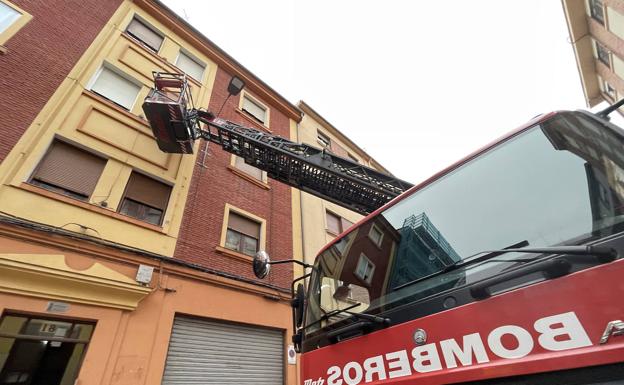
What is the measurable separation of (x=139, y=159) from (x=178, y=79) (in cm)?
254

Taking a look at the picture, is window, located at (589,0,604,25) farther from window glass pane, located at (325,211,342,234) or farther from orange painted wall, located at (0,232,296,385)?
orange painted wall, located at (0,232,296,385)

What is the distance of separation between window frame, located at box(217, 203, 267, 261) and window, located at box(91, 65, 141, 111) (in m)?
3.74

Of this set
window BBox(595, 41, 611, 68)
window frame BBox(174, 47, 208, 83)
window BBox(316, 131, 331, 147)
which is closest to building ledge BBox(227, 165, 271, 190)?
window frame BBox(174, 47, 208, 83)

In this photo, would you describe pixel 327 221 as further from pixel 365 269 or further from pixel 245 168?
pixel 365 269

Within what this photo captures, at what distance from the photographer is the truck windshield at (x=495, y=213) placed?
1601mm

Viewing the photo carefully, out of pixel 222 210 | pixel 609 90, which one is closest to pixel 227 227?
pixel 222 210

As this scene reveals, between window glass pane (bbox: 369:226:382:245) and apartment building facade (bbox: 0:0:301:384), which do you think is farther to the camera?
apartment building facade (bbox: 0:0:301:384)

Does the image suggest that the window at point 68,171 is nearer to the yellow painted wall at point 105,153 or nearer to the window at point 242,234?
the yellow painted wall at point 105,153

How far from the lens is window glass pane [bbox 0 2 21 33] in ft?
21.4

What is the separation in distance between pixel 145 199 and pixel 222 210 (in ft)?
6.14

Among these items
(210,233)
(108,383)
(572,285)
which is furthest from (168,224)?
(572,285)

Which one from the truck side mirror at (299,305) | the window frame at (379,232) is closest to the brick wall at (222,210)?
the truck side mirror at (299,305)

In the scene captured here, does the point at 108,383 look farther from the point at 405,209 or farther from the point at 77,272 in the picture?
the point at 405,209

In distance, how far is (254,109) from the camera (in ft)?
39.3
